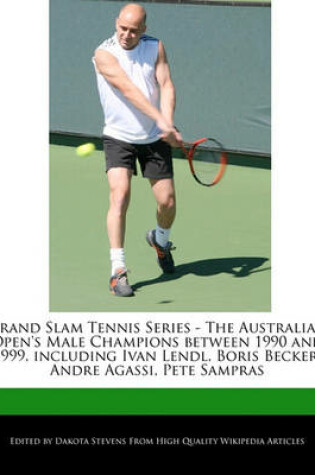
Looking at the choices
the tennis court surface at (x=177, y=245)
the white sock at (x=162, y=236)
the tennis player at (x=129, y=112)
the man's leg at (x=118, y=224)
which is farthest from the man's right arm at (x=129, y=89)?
the tennis court surface at (x=177, y=245)

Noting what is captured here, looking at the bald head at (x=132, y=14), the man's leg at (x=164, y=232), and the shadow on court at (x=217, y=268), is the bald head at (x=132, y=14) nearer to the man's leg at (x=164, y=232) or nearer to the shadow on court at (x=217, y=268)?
the man's leg at (x=164, y=232)

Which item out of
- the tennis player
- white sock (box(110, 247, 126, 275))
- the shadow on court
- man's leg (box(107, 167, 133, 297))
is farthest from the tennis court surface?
the tennis player

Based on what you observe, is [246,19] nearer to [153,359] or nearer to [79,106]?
[79,106]

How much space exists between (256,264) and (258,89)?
3577mm

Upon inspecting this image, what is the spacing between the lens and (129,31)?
10.5m

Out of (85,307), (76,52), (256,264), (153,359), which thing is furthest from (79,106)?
(153,359)

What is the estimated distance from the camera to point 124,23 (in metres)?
10.5

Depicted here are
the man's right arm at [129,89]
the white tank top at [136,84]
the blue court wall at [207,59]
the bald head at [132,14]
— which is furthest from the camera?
the blue court wall at [207,59]

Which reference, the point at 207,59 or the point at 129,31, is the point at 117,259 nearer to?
the point at 129,31

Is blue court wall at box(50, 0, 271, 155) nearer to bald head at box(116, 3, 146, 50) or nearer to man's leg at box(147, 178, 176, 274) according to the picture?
man's leg at box(147, 178, 176, 274)

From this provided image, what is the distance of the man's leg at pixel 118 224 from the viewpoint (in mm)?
10781

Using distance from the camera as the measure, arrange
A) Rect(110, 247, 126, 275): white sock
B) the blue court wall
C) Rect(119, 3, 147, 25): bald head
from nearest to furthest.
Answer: Rect(119, 3, 147, 25): bald head < Rect(110, 247, 126, 275): white sock < the blue court wall

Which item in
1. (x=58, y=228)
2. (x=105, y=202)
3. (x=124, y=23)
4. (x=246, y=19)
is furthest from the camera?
(x=246, y=19)

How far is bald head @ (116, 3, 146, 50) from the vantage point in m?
10.4
